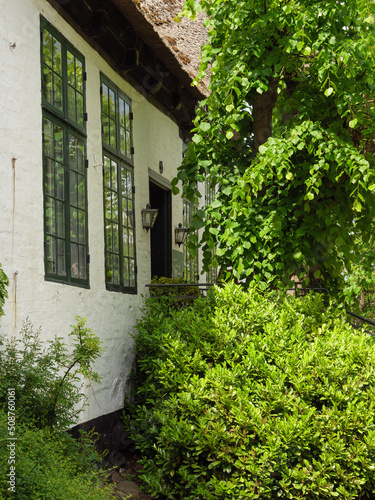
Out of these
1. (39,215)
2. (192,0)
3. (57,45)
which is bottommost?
(39,215)

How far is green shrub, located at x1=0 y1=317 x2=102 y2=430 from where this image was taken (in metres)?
4.55

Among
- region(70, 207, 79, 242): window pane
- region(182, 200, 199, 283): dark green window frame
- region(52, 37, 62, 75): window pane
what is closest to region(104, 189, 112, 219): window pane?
region(70, 207, 79, 242): window pane

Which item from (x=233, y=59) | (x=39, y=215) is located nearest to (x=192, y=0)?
(x=233, y=59)

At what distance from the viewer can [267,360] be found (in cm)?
614

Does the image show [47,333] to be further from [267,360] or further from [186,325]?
[267,360]

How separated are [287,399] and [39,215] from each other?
2.57m

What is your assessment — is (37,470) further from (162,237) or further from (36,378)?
(162,237)

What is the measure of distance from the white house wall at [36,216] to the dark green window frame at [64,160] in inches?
4.9

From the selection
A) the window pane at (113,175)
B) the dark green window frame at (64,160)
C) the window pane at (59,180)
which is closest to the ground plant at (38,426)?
the dark green window frame at (64,160)

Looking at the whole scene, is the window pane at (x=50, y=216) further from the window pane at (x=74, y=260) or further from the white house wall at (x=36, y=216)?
the window pane at (x=74, y=260)

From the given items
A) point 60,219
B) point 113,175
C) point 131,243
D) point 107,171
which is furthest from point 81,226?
point 131,243

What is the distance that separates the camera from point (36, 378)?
15.2ft

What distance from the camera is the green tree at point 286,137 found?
653 centimetres

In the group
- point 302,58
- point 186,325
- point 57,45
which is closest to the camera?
point 57,45
